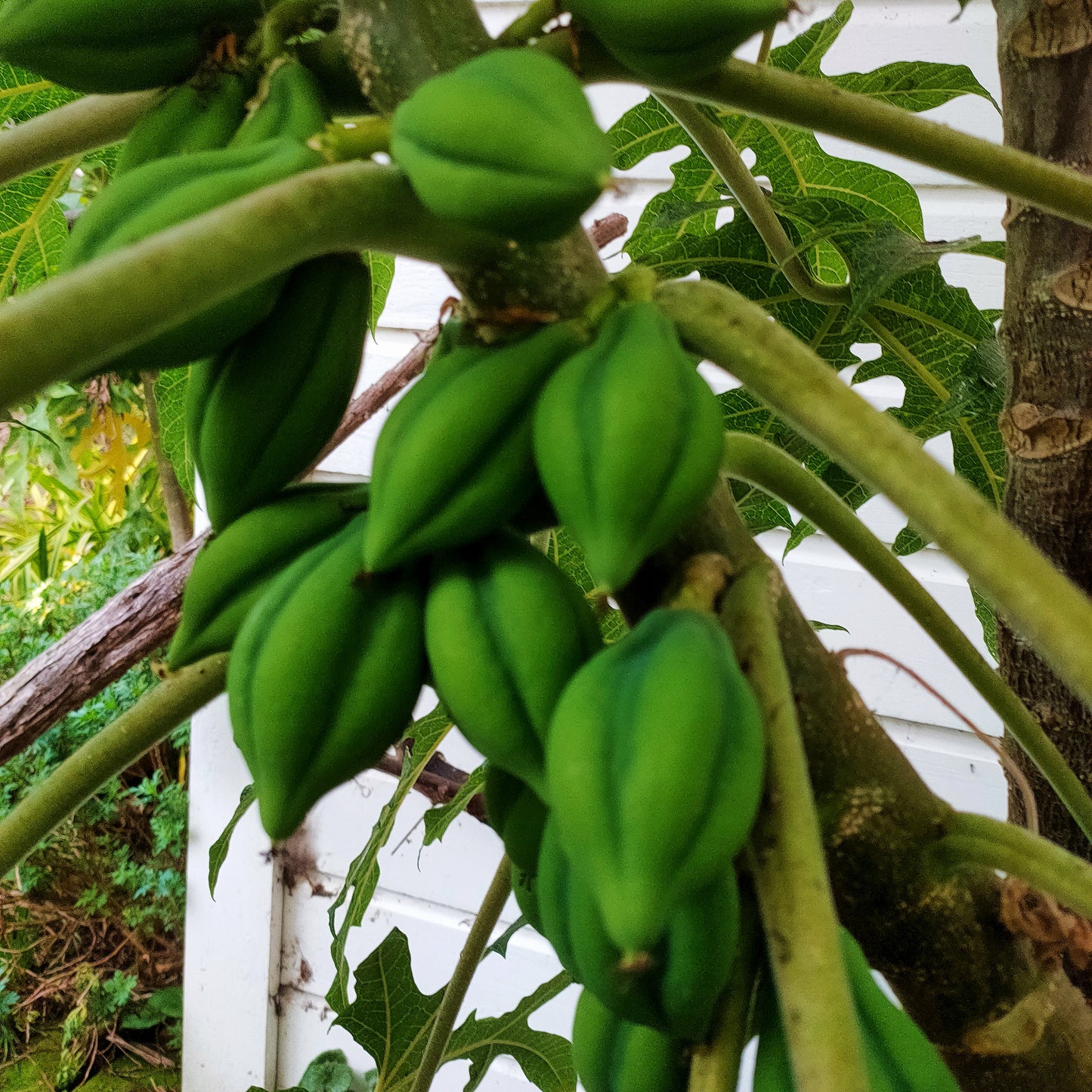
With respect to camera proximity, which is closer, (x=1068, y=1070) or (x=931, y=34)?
(x=1068, y=1070)

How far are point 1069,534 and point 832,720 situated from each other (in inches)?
8.5

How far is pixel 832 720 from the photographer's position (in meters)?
0.29

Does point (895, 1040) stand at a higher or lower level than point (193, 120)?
lower

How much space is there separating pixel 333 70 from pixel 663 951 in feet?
0.83

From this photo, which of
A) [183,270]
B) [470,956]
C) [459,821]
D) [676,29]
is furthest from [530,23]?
[459,821]

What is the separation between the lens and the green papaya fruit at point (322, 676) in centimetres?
25

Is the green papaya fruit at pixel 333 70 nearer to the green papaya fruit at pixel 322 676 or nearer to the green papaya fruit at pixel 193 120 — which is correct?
the green papaya fruit at pixel 193 120

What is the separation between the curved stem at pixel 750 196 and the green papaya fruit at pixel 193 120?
0.16 meters

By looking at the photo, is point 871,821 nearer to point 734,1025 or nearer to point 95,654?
point 734,1025

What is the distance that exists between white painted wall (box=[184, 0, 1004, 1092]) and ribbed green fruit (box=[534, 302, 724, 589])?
2.59 ft

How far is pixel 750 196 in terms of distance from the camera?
1.64 ft

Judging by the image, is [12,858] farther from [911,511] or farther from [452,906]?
[452,906]

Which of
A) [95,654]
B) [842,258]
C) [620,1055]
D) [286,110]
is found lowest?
[620,1055]

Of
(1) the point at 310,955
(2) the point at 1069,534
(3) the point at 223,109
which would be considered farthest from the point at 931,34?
(1) the point at 310,955
